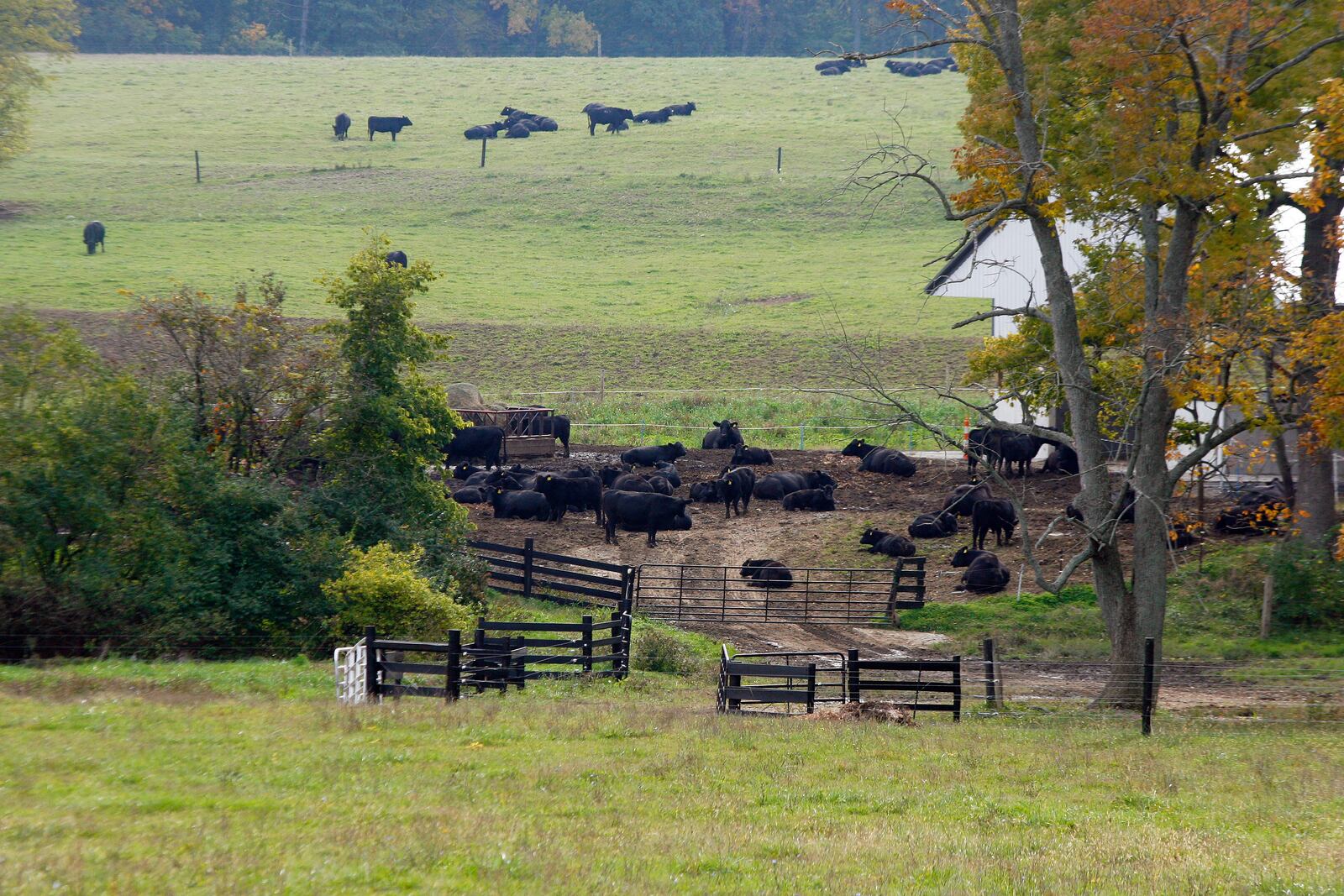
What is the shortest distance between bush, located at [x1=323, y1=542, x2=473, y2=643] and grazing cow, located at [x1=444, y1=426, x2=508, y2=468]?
55.7 ft

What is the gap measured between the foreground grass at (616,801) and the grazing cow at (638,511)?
13524 mm

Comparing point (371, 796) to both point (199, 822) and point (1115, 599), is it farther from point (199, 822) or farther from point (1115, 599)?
point (1115, 599)

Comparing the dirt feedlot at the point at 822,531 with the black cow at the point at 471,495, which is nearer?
the dirt feedlot at the point at 822,531

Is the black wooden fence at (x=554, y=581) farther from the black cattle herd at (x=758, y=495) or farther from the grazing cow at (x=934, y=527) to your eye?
the grazing cow at (x=934, y=527)

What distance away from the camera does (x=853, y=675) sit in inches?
623

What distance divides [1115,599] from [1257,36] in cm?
769

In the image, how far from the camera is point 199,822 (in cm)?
866

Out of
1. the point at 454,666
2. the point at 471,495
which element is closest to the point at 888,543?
the point at 471,495

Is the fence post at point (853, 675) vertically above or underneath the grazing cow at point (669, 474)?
underneath

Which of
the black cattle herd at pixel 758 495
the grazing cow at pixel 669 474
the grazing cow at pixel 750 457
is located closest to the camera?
the black cattle herd at pixel 758 495

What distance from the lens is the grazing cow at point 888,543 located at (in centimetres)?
2634

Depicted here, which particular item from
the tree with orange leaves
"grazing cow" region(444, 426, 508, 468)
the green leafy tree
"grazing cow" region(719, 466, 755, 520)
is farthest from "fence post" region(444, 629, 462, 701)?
"grazing cow" region(444, 426, 508, 468)

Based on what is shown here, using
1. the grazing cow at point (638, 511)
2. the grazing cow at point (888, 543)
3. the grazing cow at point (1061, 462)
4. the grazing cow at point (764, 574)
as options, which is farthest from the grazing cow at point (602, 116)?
the grazing cow at point (764, 574)

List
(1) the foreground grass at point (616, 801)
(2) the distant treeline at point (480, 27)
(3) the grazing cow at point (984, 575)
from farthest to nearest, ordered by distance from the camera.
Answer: (2) the distant treeline at point (480, 27) → (3) the grazing cow at point (984, 575) → (1) the foreground grass at point (616, 801)
